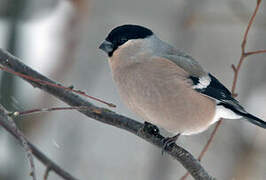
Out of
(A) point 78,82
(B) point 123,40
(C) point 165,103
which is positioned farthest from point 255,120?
(A) point 78,82

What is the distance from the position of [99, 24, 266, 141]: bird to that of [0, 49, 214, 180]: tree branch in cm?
24

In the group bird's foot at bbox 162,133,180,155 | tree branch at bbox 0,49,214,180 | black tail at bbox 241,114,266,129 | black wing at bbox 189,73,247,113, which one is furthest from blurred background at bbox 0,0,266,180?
bird's foot at bbox 162,133,180,155

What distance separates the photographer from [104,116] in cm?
269

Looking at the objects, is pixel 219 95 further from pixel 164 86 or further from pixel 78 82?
pixel 78 82

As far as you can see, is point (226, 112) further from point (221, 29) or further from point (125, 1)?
point (221, 29)

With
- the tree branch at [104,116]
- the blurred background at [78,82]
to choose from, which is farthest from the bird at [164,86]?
the blurred background at [78,82]

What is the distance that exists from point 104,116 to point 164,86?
549 mm

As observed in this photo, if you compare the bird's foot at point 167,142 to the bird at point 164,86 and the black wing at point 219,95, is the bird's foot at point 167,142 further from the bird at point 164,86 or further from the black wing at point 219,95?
the black wing at point 219,95

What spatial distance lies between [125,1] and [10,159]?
4.75 metres

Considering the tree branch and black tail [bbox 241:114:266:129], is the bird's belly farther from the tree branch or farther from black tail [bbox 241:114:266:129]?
black tail [bbox 241:114:266:129]

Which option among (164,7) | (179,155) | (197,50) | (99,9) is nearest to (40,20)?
(99,9)

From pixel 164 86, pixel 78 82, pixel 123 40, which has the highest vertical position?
pixel 123 40

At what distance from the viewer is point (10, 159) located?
3844mm

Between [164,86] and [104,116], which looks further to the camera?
[164,86]
